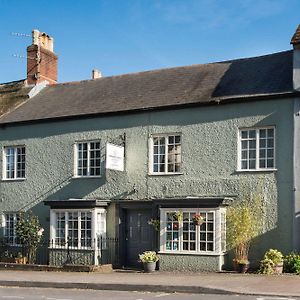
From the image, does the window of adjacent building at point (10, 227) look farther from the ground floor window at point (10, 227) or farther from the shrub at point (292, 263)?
the shrub at point (292, 263)

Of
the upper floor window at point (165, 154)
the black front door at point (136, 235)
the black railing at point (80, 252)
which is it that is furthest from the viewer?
the black front door at point (136, 235)

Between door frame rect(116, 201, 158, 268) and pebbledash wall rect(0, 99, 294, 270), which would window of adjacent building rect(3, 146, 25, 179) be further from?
door frame rect(116, 201, 158, 268)

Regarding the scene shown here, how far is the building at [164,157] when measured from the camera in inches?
755

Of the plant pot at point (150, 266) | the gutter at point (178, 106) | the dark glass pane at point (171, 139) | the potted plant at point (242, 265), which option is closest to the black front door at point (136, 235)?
the plant pot at point (150, 266)

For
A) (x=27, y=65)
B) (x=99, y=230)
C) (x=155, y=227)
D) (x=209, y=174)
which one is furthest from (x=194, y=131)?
(x=27, y=65)

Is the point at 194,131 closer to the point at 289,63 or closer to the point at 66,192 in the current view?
the point at 289,63

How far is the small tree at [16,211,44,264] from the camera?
22.7 m

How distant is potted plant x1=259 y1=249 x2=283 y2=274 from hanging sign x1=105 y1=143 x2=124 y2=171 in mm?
6495

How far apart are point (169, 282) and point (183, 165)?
5.54 metres

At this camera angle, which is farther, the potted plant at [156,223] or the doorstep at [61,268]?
the potted plant at [156,223]

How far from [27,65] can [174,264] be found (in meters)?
13.5

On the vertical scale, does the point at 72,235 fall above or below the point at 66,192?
below

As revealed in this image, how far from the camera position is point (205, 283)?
16.0 m

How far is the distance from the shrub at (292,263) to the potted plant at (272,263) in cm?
25
